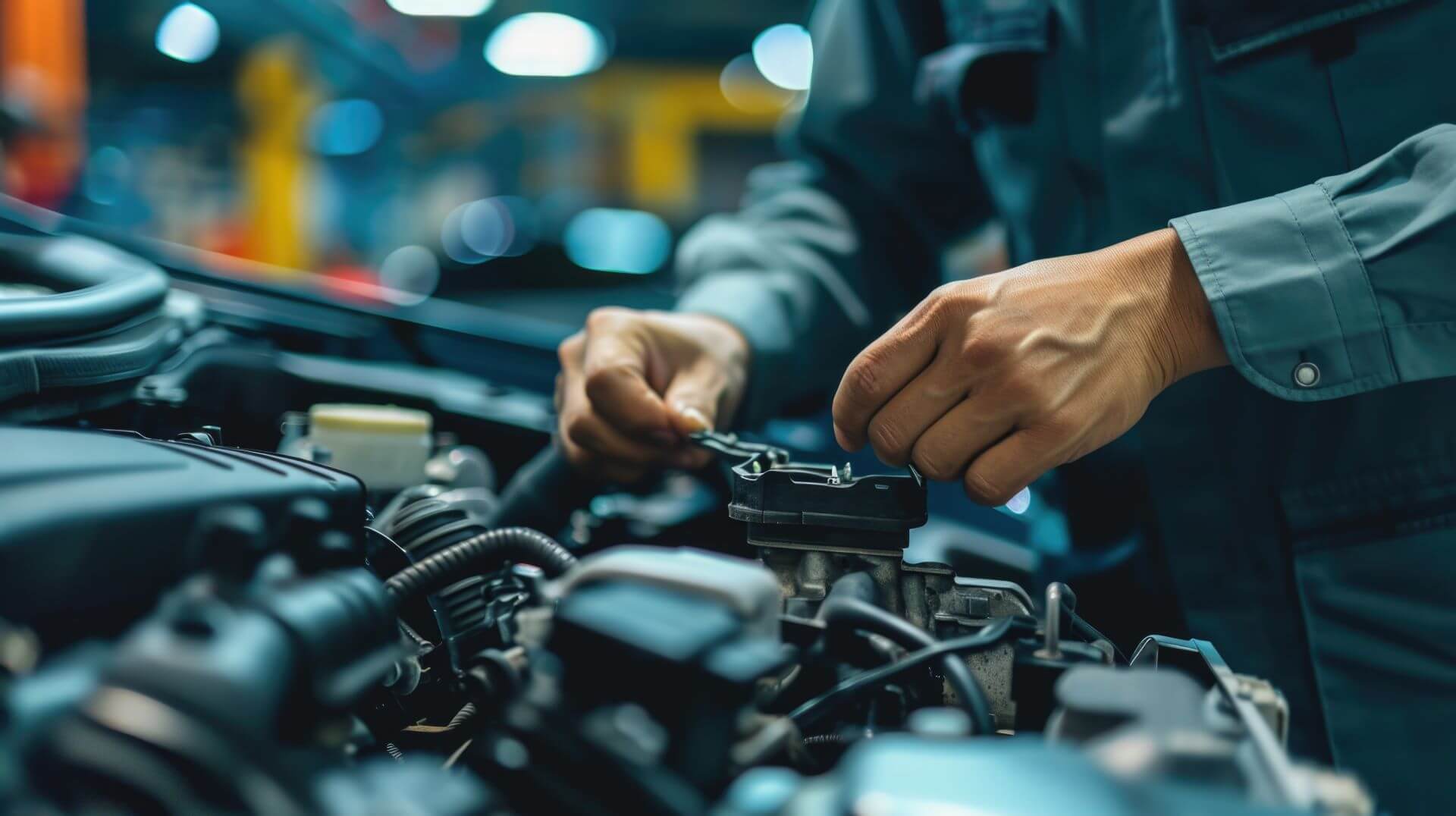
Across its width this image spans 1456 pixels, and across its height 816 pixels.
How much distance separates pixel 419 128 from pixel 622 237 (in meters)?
2.12

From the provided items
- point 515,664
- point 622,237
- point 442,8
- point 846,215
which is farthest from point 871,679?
point 622,237

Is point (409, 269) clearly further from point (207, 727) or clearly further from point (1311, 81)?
point (207, 727)

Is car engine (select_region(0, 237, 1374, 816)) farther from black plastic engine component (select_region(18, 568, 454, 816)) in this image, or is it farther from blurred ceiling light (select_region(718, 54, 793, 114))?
blurred ceiling light (select_region(718, 54, 793, 114))

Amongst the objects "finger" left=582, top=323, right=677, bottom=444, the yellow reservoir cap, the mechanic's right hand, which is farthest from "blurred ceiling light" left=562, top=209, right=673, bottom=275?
the yellow reservoir cap

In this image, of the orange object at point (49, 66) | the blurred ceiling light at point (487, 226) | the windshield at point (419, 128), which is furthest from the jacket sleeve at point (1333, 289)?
the blurred ceiling light at point (487, 226)

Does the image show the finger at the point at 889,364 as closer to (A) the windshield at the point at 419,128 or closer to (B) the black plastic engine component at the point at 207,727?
(B) the black plastic engine component at the point at 207,727

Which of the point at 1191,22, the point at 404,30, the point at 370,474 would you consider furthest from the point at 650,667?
the point at 404,30

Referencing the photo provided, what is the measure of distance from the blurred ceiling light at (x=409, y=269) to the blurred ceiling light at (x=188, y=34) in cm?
252

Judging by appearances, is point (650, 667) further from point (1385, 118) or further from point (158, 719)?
point (1385, 118)

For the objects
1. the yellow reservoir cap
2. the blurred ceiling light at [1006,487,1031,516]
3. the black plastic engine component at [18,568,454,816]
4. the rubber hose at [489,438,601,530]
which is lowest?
the blurred ceiling light at [1006,487,1031,516]

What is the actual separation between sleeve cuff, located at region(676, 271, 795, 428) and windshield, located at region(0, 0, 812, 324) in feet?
7.46

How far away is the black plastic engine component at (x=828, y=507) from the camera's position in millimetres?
634

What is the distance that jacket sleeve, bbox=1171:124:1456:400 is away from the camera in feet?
2.27

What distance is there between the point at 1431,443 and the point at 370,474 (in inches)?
35.0
